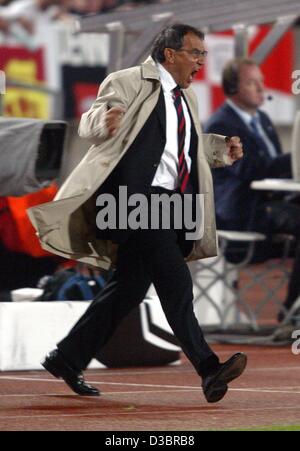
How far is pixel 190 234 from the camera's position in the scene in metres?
6.90

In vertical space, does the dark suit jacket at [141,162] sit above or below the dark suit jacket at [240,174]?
above

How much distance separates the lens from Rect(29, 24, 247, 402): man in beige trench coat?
6.58 meters

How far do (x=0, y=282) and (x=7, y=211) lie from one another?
1.80 feet

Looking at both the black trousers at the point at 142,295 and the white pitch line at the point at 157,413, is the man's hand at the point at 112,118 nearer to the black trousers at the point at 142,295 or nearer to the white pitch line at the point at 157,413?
the black trousers at the point at 142,295

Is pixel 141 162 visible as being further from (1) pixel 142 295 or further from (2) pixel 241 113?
(2) pixel 241 113

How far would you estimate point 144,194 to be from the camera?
667 centimetres

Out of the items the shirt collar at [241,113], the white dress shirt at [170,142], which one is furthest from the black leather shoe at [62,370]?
the shirt collar at [241,113]

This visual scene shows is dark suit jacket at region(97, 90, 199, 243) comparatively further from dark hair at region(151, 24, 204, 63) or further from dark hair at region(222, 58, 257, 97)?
dark hair at region(222, 58, 257, 97)

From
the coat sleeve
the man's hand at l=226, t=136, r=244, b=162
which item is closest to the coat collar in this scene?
the coat sleeve

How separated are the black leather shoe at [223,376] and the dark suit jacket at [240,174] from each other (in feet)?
13.1

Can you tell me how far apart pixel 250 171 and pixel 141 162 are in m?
3.86

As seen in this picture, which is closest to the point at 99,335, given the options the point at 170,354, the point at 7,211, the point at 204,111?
the point at 170,354

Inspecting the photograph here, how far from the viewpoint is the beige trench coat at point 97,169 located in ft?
21.8

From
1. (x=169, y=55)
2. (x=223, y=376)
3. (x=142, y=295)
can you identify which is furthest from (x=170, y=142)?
(x=223, y=376)
